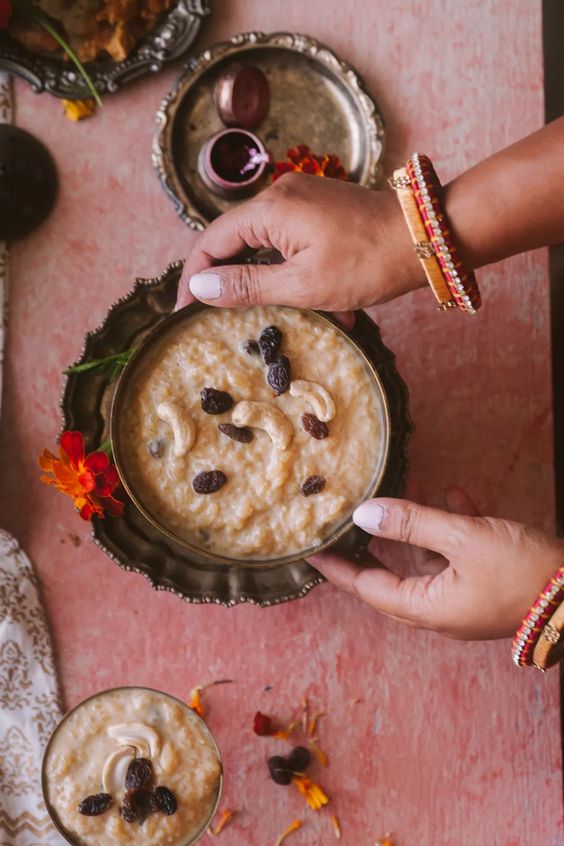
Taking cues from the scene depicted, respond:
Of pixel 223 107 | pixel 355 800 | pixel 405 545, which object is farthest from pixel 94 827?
pixel 223 107

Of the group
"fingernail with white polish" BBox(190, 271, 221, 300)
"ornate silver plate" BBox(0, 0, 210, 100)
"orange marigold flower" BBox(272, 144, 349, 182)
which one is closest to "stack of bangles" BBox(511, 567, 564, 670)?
"fingernail with white polish" BBox(190, 271, 221, 300)

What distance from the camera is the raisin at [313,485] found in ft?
4.54

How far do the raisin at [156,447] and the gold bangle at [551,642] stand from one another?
68 cm

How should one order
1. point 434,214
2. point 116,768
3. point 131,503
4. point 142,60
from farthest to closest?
point 142,60
point 131,503
point 116,768
point 434,214

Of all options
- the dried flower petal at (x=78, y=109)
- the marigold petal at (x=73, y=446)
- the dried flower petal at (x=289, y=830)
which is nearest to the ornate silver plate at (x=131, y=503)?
the marigold petal at (x=73, y=446)

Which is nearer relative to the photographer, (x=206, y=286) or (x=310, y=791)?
(x=206, y=286)

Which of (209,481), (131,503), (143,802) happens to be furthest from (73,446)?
(143,802)

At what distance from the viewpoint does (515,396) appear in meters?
1.73

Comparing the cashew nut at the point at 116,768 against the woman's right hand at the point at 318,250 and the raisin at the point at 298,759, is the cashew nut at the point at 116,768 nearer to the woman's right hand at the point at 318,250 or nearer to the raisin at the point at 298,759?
the raisin at the point at 298,759

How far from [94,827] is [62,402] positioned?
0.72m

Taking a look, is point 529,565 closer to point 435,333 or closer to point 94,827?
point 435,333

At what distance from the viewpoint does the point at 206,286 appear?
1343mm

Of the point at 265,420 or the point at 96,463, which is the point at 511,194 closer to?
the point at 265,420

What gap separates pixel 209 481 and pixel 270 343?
247mm
